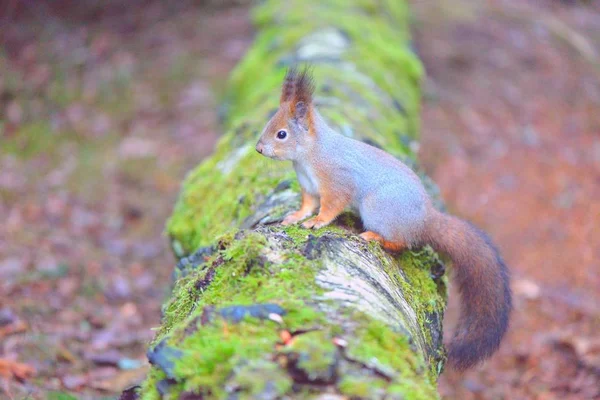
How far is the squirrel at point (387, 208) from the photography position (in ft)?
10.3

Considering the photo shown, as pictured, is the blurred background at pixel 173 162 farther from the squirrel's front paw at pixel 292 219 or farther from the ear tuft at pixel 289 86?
the ear tuft at pixel 289 86

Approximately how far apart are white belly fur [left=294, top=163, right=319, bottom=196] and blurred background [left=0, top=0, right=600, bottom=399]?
190 cm

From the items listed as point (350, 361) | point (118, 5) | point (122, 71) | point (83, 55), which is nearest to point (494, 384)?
point (350, 361)

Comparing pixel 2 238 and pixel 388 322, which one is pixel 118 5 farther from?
pixel 388 322

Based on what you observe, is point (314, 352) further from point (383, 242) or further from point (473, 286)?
point (473, 286)

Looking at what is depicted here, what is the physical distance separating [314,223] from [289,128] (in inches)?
24.7

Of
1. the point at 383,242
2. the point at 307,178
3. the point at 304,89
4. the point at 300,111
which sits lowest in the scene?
the point at 383,242

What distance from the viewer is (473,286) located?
10.5 ft

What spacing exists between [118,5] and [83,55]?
1.27 m

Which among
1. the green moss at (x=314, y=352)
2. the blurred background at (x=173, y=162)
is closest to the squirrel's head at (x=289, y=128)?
the green moss at (x=314, y=352)

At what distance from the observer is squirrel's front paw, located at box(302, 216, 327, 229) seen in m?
3.14

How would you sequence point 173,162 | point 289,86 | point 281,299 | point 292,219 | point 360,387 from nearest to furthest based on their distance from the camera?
point 360,387, point 281,299, point 292,219, point 289,86, point 173,162

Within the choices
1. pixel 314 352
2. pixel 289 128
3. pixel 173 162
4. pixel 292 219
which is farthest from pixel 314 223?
pixel 173 162

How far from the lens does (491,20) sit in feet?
36.7
